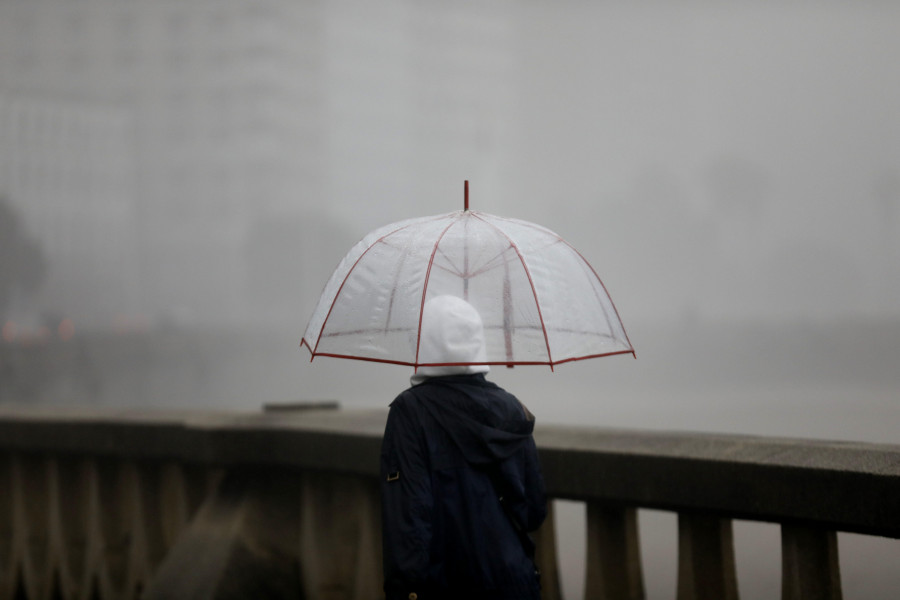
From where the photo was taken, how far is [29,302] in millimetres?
65562

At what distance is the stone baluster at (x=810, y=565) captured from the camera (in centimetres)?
298

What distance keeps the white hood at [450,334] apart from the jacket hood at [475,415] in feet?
0.25

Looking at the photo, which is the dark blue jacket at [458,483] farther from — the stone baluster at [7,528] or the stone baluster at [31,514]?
the stone baluster at [7,528]

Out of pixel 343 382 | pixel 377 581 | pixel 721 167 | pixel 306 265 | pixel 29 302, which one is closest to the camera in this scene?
pixel 377 581

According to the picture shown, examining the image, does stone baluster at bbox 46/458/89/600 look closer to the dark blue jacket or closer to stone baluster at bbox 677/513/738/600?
stone baluster at bbox 677/513/738/600

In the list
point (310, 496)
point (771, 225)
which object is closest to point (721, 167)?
point (771, 225)

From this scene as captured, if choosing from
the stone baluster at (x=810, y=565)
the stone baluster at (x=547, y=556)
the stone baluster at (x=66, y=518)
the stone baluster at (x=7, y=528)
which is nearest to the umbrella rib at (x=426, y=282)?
the stone baluster at (x=810, y=565)

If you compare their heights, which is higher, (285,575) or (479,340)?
(479,340)

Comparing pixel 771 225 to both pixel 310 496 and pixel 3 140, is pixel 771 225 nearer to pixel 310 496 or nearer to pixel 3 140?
pixel 3 140

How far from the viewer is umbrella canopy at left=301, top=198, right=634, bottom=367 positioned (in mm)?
2662

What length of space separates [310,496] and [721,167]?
75164mm

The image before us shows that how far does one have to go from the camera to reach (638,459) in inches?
132

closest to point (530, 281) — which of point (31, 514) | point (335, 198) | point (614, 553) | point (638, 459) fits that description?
point (638, 459)

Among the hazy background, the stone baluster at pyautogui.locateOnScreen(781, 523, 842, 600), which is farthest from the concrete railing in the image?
the hazy background
